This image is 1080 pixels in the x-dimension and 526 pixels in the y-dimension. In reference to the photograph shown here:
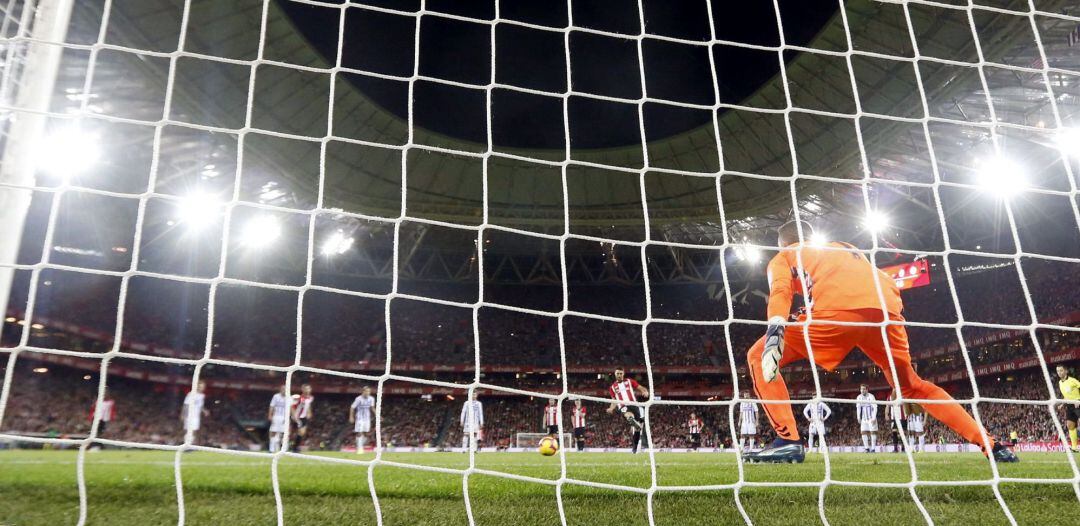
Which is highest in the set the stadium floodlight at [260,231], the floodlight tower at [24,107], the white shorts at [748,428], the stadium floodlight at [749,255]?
the stadium floodlight at [260,231]

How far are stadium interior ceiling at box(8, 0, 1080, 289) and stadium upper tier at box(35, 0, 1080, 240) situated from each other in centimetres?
5

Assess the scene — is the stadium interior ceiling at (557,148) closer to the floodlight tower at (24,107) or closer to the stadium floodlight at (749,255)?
the stadium floodlight at (749,255)

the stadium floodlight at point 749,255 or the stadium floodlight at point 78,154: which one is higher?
the stadium floodlight at point 78,154

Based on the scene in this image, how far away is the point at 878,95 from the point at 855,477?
10323 millimetres

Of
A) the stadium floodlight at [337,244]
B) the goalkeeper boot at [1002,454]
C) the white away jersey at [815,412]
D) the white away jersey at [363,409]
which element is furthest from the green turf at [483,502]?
the stadium floodlight at [337,244]

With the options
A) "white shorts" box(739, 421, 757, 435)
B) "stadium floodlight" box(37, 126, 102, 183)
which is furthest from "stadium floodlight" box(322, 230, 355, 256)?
"white shorts" box(739, 421, 757, 435)

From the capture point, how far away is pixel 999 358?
16.1m

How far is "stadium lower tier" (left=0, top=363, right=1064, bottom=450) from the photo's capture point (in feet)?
45.8

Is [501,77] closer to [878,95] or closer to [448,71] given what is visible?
[448,71]

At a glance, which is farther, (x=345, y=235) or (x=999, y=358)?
(x=345, y=235)

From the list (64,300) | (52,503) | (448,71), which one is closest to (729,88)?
(448,71)

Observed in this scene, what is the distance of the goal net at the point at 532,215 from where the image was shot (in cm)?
905

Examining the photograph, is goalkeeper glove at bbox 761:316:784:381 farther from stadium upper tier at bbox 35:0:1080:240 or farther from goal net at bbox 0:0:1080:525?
stadium upper tier at bbox 35:0:1080:240

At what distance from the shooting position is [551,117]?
12.1m
